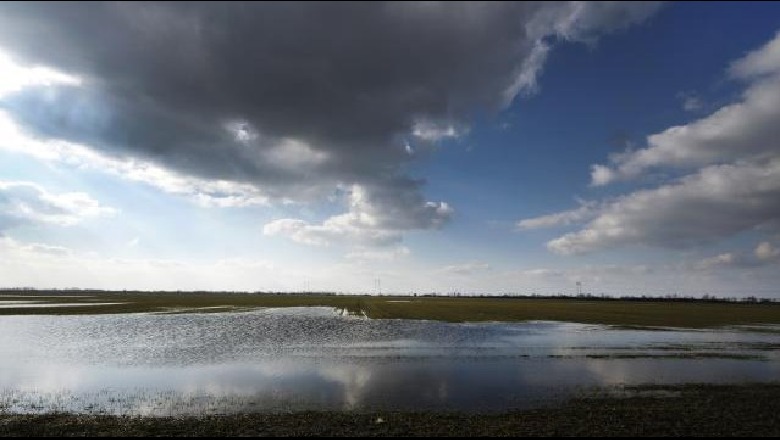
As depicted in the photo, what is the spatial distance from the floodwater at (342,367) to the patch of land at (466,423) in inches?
77.2

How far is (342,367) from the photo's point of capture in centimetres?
3525

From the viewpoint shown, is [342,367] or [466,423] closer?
[466,423]

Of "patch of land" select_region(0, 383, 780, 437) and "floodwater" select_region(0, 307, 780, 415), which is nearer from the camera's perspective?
"patch of land" select_region(0, 383, 780, 437)

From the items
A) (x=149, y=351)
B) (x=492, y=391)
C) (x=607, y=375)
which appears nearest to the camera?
(x=492, y=391)

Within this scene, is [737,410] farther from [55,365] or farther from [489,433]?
[55,365]

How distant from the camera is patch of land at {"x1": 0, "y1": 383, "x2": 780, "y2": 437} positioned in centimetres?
1900

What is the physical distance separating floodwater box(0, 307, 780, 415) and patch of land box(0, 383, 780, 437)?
1960 millimetres

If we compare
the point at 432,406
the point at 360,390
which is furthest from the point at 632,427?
the point at 360,390

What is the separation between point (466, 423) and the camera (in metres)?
20.5

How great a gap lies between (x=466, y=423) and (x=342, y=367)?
1611 cm

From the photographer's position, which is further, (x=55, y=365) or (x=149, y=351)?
(x=149, y=351)

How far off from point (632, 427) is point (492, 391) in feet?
28.9

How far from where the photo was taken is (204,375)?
1282 inches

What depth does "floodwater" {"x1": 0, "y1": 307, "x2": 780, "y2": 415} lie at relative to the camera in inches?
1000
